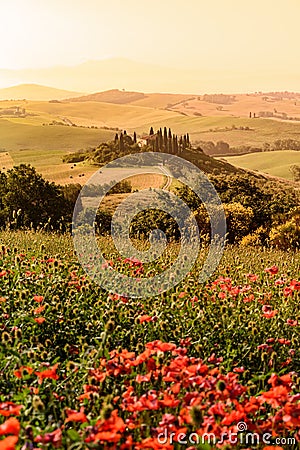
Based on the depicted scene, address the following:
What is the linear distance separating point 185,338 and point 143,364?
27.3 inches

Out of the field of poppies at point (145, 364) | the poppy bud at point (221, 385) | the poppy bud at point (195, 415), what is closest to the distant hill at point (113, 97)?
Result: the field of poppies at point (145, 364)

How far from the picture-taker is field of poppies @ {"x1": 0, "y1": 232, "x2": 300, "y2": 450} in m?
2.63

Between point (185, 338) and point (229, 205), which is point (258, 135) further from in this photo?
point (185, 338)

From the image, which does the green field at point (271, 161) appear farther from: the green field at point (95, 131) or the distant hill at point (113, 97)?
the distant hill at point (113, 97)

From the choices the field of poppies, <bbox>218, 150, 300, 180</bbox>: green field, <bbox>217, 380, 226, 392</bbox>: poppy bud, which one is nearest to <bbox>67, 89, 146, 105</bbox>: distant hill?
<bbox>218, 150, 300, 180</bbox>: green field

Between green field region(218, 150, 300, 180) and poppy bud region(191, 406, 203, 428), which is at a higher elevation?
poppy bud region(191, 406, 203, 428)

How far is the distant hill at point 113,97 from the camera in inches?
1335

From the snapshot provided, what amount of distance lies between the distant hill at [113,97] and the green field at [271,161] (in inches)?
370

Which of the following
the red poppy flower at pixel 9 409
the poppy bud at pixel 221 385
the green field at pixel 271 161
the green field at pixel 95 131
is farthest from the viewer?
the green field at pixel 271 161

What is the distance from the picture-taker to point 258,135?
3200cm

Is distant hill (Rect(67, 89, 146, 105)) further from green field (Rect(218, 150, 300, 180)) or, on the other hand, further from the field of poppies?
the field of poppies

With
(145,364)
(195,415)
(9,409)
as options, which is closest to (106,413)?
(195,415)

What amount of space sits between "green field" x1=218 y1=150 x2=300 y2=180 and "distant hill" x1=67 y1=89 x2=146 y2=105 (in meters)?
9.41

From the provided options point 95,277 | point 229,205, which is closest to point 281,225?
Answer: point 229,205
